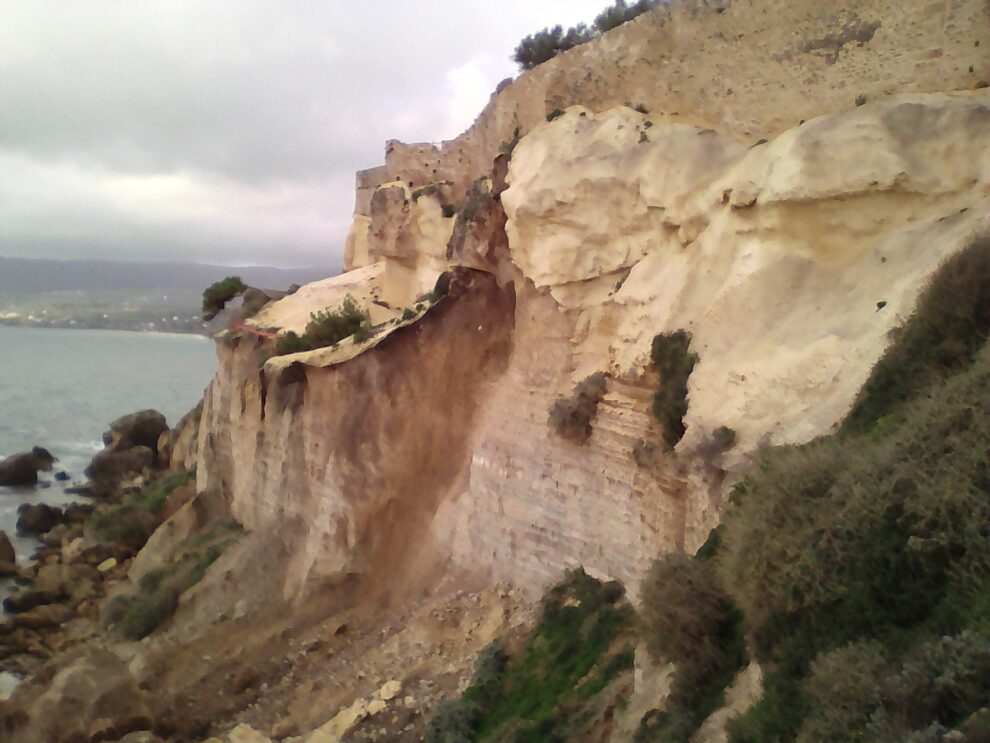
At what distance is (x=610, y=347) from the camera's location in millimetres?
11391

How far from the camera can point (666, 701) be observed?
6336 mm

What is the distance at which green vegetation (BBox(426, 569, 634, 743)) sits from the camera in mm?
8742

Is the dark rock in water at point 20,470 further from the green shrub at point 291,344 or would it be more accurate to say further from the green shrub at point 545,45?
the green shrub at point 545,45

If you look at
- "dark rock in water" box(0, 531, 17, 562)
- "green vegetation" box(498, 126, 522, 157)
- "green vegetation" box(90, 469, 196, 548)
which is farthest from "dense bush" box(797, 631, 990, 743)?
"dark rock in water" box(0, 531, 17, 562)

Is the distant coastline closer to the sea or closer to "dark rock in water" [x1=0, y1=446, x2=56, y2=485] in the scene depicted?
the sea

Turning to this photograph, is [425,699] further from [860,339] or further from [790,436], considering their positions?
[860,339]

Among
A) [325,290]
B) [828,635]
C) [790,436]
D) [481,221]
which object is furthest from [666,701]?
[325,290]

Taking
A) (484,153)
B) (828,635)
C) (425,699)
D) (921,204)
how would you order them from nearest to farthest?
1. (828,635)
2. (921,204)
3. (425,699)
4. (484,153)

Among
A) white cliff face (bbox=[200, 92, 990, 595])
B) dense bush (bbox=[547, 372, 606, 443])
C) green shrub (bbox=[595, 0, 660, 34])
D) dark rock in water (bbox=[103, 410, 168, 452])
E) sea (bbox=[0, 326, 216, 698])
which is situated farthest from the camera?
sea (bbox=[0, 326, 216, 698])

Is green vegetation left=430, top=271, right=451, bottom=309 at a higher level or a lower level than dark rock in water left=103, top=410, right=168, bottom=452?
higher

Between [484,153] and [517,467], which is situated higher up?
[484,153]

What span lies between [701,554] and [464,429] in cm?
783

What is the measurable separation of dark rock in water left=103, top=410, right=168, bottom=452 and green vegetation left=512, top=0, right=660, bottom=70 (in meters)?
24.3

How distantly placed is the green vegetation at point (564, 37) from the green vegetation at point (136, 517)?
15782 millimetres
